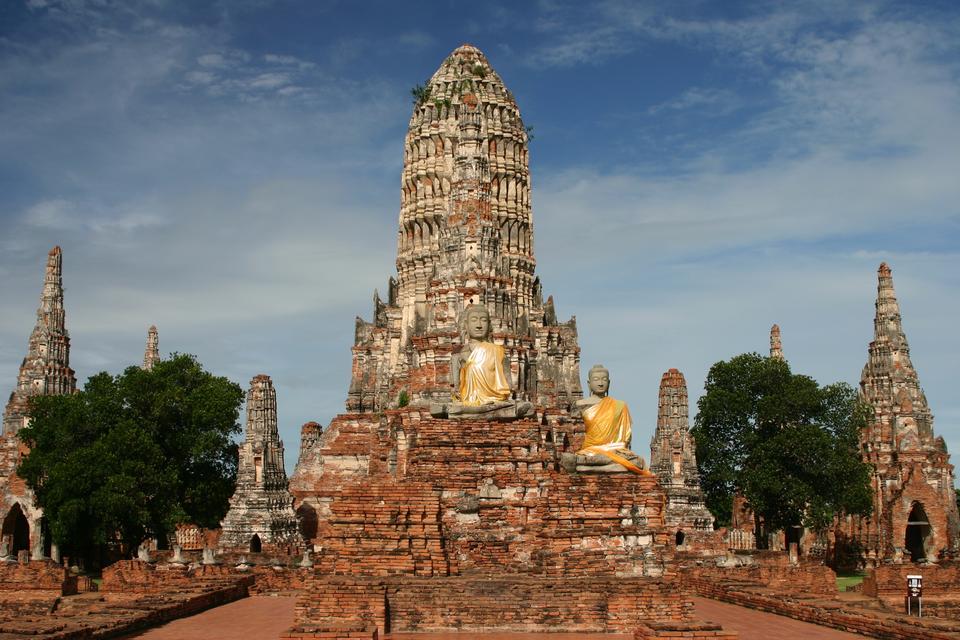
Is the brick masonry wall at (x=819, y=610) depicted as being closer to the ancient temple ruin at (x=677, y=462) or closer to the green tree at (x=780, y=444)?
the ancient temple ruin at (x=677, y=462)

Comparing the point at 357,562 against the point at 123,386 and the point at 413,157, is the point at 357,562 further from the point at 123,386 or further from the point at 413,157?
the point at 413,157

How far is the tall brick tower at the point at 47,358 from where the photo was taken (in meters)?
46.3

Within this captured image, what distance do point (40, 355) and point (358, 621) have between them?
37.2m

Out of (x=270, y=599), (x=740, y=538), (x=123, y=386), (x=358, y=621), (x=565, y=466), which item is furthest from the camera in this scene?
(x=740, y=538)

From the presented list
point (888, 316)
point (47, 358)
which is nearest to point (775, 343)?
point (888, 316)

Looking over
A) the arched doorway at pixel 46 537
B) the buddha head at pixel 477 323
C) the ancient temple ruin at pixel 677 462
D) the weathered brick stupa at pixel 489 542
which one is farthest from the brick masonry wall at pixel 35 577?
the arched doorway at pixel 46 537

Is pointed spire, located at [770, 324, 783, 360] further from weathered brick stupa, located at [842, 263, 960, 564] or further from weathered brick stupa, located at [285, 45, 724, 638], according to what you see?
weathered brick stupa, located at [285, 45, 724, 638]

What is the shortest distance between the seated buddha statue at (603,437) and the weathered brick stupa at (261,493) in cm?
1596

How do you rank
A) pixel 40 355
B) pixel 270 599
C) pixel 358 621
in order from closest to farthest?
pixel 358 621 < pixel 270 599 < pixel 40 355

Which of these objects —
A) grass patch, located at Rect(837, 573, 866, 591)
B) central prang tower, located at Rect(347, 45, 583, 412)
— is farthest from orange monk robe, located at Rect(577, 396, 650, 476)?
central prang tower, located at Rect(347, 45, 583, 412)

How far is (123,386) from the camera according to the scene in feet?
133

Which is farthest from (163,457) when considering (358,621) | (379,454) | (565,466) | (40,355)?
(358,621)

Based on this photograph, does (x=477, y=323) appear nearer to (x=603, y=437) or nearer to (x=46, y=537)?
(x=603, y=437)

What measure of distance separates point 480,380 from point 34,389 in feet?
106
